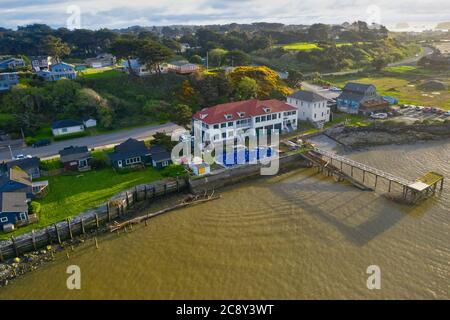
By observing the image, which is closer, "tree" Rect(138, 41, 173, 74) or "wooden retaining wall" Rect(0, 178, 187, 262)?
"wooden retaining wall" Rect(0, 178, 187, 262)

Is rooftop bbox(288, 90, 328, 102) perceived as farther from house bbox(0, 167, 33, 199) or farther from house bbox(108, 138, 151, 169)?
house bbox(0, 167, 33, 199)

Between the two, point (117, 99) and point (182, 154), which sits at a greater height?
point (117, 99)

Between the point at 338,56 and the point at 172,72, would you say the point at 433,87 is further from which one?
the point at 172,72

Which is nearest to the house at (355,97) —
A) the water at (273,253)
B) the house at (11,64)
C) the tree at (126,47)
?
the water at (273,253)

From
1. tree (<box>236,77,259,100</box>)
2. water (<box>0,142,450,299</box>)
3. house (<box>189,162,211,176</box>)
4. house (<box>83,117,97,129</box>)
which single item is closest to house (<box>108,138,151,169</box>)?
house (<box>189,162,211,176</box>)
